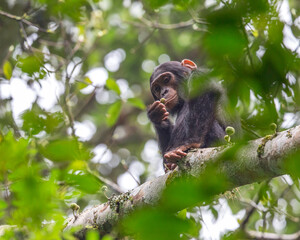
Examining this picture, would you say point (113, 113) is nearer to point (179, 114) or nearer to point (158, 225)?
point (179, 114)

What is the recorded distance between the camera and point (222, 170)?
2.35 metres

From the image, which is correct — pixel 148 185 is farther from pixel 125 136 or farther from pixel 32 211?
pixel 125 136

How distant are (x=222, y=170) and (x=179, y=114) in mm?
2288

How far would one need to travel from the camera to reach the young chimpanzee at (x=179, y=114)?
3.48 metres

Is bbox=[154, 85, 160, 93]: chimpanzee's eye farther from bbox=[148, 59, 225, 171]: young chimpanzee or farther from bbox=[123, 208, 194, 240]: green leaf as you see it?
bbox=[123, 208, 194, 240]: green leaf

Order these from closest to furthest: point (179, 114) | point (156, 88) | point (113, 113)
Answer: point (179, 114)
point (113, 113)
point (156, 88)

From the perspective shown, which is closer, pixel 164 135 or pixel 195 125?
pixel 195 125

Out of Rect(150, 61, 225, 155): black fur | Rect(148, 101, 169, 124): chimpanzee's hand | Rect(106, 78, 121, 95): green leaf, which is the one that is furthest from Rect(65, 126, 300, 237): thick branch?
Rect(106, 78, 121, 95): green leaf

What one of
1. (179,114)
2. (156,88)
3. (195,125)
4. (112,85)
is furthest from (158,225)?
(156,88)

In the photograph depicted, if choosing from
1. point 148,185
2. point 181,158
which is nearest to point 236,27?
point 181,158

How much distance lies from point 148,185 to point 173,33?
855cm

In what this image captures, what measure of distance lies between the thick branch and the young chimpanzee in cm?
20

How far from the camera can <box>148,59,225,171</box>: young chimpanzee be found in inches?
137

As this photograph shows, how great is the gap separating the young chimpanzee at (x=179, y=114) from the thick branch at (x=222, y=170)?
20 cm
